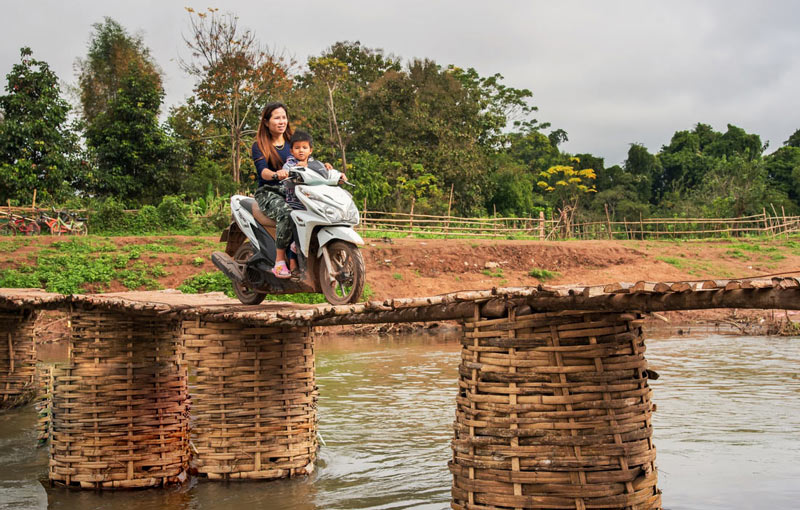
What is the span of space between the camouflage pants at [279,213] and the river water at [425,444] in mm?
2131

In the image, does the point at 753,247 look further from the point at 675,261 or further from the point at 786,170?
the point at 786,170

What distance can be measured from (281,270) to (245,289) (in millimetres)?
1080

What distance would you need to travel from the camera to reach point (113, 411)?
7441 millimetres

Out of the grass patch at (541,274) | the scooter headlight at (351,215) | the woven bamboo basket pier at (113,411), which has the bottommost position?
the woven bamboo basket pier at (113,411)

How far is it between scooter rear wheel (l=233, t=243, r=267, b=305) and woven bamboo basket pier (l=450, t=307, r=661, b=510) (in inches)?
136

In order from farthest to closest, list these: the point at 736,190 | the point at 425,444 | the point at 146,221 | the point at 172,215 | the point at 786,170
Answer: the point at 786,170, the point at 736,190, the point at 172,215, the point at 146,221, the point at 425,444

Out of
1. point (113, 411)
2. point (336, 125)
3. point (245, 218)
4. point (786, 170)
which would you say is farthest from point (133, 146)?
point (786, 170)

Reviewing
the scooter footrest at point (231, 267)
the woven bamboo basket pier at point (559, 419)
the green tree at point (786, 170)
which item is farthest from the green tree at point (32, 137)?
the green tree at point (786, 170)

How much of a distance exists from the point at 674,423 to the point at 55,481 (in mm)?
7298

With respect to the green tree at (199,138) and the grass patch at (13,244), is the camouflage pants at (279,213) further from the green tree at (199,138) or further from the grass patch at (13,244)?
the green tree at (199,138)

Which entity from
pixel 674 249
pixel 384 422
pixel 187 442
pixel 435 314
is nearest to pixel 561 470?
pixel 435 314

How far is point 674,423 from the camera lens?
10.7 m

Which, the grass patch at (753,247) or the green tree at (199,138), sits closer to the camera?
the grass patch at (753,247)

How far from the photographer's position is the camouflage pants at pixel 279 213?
6992 mm
